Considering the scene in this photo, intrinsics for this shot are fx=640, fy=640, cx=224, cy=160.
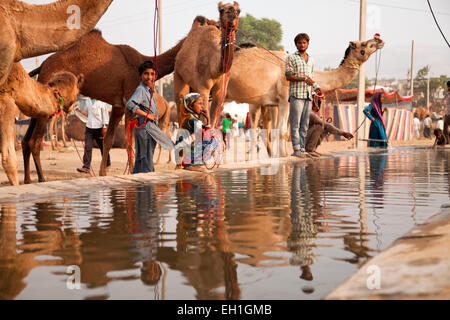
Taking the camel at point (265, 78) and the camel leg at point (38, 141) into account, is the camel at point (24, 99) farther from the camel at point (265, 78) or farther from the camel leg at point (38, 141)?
the camel at point (265, 78)

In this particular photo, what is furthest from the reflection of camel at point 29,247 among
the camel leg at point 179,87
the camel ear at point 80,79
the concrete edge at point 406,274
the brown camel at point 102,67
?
the camel leg at point 179,87

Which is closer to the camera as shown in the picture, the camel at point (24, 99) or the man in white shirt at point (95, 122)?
the camel at point (24, 99)

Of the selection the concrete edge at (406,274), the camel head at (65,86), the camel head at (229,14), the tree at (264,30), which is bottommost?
the concrete edge at (406,274)

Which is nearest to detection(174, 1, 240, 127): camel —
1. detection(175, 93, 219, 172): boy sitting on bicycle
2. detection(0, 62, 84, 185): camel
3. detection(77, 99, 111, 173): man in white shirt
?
detection(77, 99, 111, 173): man in white shirt

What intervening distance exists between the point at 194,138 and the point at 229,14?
263 centimetres

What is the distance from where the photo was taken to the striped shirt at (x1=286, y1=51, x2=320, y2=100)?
12.4 m

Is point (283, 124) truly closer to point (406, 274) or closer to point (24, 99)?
point (24, 99)

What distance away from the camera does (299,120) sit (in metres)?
12.6

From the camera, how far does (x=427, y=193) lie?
6281 mm

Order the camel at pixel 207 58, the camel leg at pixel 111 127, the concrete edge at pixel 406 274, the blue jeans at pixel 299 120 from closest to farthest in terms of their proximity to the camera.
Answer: the concrete edge at pixel 406 274 < the camel leg at pixel 111 127 < the camel at pixel 207 58 < the blue jeans at pixel 299 120

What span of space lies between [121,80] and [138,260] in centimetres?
A: 821

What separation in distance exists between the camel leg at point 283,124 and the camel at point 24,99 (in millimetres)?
5210

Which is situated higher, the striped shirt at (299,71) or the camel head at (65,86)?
the striped shirt at (299,71)

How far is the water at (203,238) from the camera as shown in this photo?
2.71 m
